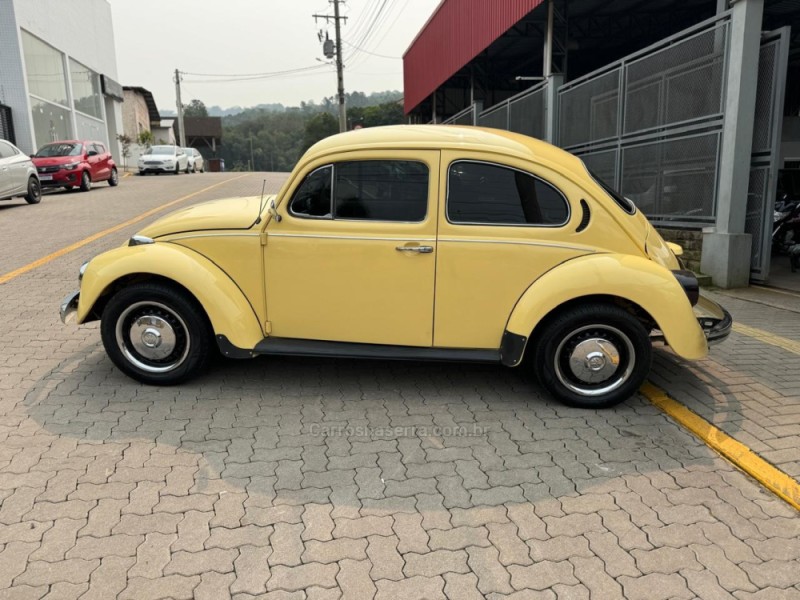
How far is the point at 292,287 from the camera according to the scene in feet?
13.3

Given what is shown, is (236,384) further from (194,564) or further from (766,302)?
(766,302)

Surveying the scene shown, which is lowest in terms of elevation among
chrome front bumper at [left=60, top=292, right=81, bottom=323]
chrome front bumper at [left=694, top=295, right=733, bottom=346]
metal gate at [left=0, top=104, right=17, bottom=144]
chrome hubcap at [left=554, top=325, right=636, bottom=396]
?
chrome hubcap at [left=554, top=325, right=636, bottom=396]

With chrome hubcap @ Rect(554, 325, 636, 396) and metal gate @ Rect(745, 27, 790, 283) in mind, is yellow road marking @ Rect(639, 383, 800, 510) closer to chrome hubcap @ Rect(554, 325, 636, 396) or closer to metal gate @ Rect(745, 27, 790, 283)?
chrome hubcap @ Rect(554, 325, 636, 396)

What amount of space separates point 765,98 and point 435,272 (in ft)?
18.7

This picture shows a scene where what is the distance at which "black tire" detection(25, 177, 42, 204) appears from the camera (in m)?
15.5

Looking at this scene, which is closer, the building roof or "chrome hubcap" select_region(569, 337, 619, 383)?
"chrome hubcap" select_region(569, 337, 619, 383)

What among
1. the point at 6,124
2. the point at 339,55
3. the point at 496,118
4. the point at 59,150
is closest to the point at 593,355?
the point at 496,118

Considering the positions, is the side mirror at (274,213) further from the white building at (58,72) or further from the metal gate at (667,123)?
the white building at (58,72)

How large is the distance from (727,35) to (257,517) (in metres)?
7.59

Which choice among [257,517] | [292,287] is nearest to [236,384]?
[292,287]

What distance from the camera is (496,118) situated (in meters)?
16.0

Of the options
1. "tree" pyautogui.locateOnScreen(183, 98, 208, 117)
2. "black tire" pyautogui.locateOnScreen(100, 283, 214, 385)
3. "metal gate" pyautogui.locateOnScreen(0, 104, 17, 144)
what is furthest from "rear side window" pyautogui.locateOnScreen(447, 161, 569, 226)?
"tree" pyautogui.locateOnScreen(183, 98, 208, 117)

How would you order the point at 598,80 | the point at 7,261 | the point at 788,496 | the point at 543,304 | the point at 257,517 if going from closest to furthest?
the point at 257,517 → the point at 788,496 → the point at 543,304 → the point at 7,261 → the point at 598,80

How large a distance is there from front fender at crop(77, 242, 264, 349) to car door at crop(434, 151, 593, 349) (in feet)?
4.27
